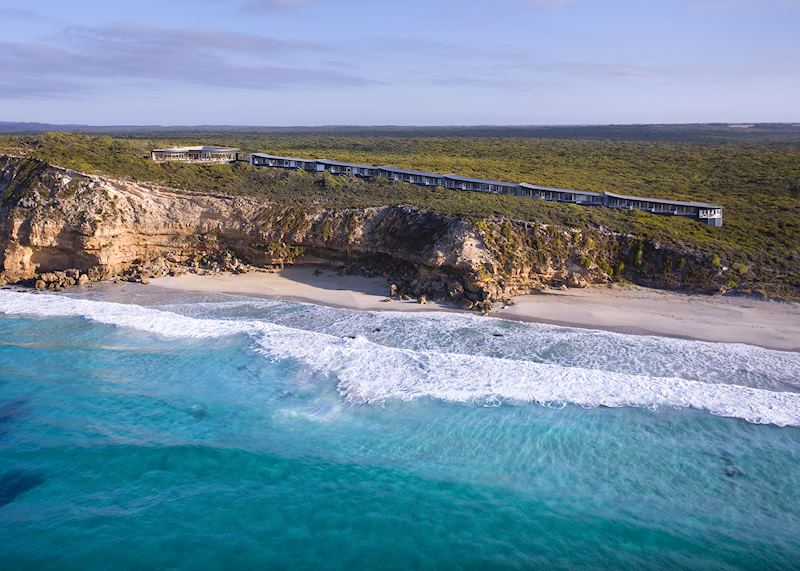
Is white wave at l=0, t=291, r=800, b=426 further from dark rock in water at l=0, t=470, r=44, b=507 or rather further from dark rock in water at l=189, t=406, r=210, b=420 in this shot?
dark rock in water at l=0, t=470, r=44, b=507

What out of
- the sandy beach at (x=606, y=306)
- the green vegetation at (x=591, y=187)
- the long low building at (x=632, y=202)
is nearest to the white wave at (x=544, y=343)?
the sandy beach at (x=606, y=306)

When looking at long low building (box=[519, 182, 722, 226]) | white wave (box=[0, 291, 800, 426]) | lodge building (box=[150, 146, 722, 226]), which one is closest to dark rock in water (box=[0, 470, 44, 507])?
white wave (box=[0, 291, 800, 426])

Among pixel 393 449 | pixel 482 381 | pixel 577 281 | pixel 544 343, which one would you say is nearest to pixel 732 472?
pixel 482 381

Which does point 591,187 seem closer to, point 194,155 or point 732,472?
point 732,472

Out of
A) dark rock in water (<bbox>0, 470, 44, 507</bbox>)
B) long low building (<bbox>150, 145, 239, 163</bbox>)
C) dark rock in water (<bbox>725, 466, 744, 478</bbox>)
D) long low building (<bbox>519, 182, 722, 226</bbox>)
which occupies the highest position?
long low building (<bbox>150, 145, 239, 163</bbox>)

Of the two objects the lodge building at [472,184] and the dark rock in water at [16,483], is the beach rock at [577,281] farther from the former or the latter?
the dark rock in water at [16,483]

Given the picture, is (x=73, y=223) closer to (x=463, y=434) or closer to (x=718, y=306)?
(x=463, y=434)

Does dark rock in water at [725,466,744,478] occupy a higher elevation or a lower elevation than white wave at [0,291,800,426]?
lower
